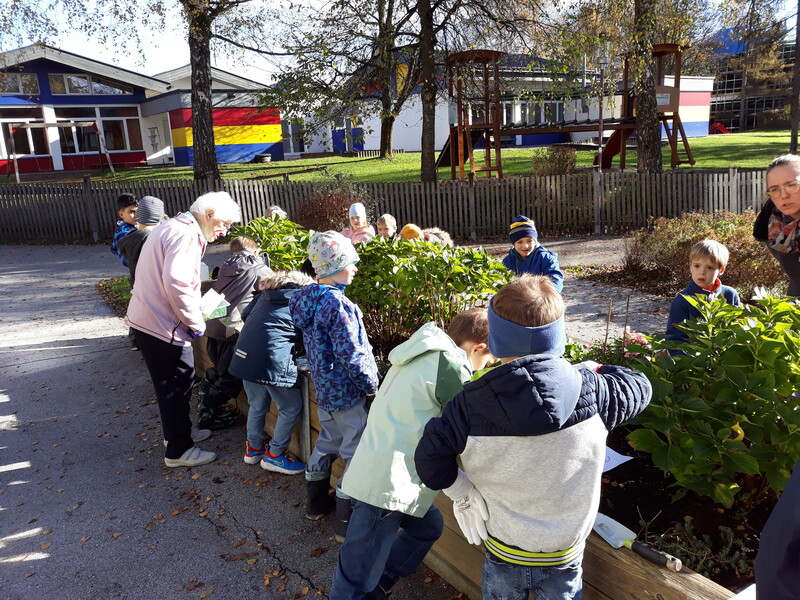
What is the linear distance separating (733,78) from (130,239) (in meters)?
68.2

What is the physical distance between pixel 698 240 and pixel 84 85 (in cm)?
3641

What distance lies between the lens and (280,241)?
677 cm

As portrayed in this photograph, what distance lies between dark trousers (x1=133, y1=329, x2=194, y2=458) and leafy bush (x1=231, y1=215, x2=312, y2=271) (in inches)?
74.0

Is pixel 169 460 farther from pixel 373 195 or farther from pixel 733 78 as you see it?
pixel 733 78

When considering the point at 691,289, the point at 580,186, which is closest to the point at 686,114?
the point at 580,186

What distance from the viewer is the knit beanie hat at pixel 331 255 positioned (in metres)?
3.59

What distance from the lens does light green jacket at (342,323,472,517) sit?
257cm

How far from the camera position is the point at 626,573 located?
2322 millimetres

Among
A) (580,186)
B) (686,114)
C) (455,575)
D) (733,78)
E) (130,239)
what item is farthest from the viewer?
(733,78)

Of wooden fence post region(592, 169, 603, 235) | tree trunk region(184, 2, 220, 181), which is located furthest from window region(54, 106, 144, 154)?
wooden fence post region(592, 169, 603, 235)

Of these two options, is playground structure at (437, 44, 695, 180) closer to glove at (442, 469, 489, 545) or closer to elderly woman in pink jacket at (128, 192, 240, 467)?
elderly woman in pink jacket at (128, 192, 240, 467)

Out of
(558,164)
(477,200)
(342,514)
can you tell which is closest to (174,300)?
(342,514)

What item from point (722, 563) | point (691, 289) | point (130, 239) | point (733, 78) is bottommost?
→ point (722, 563)

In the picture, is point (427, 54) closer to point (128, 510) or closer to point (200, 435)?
point (200, 435)
